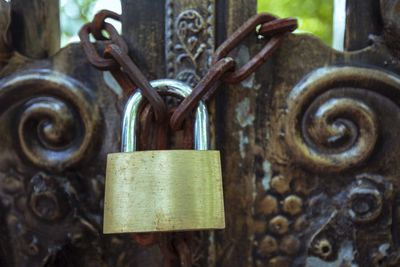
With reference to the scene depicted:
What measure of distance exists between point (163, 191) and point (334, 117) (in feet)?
0.73

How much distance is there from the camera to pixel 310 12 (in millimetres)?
810

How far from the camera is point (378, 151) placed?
0.61 meters

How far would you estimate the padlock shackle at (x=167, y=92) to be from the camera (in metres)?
0.55

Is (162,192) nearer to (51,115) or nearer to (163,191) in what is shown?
(163,191)

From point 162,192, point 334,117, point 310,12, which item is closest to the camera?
point 162,192

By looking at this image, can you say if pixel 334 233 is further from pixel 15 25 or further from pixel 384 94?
pixel 15 25

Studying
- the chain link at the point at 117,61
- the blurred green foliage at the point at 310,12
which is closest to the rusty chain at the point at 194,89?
the chain link at the point at 117,61

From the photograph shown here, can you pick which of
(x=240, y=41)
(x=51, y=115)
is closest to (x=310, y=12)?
(x=240, y=41)

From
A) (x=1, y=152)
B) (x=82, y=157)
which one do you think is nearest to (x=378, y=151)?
(x=82, y=157)

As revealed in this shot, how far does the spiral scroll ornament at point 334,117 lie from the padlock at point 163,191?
5.4 inches

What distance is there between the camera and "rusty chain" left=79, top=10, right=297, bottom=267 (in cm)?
56

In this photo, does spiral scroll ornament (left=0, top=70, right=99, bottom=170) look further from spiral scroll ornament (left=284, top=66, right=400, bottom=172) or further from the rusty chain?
spiral scroll ornament (left=284, top=66, right=400, bottom=172)

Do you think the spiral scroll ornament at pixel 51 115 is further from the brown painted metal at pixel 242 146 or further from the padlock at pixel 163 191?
the padlock at pixel 163 191

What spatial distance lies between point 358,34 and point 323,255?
0.84 feet
